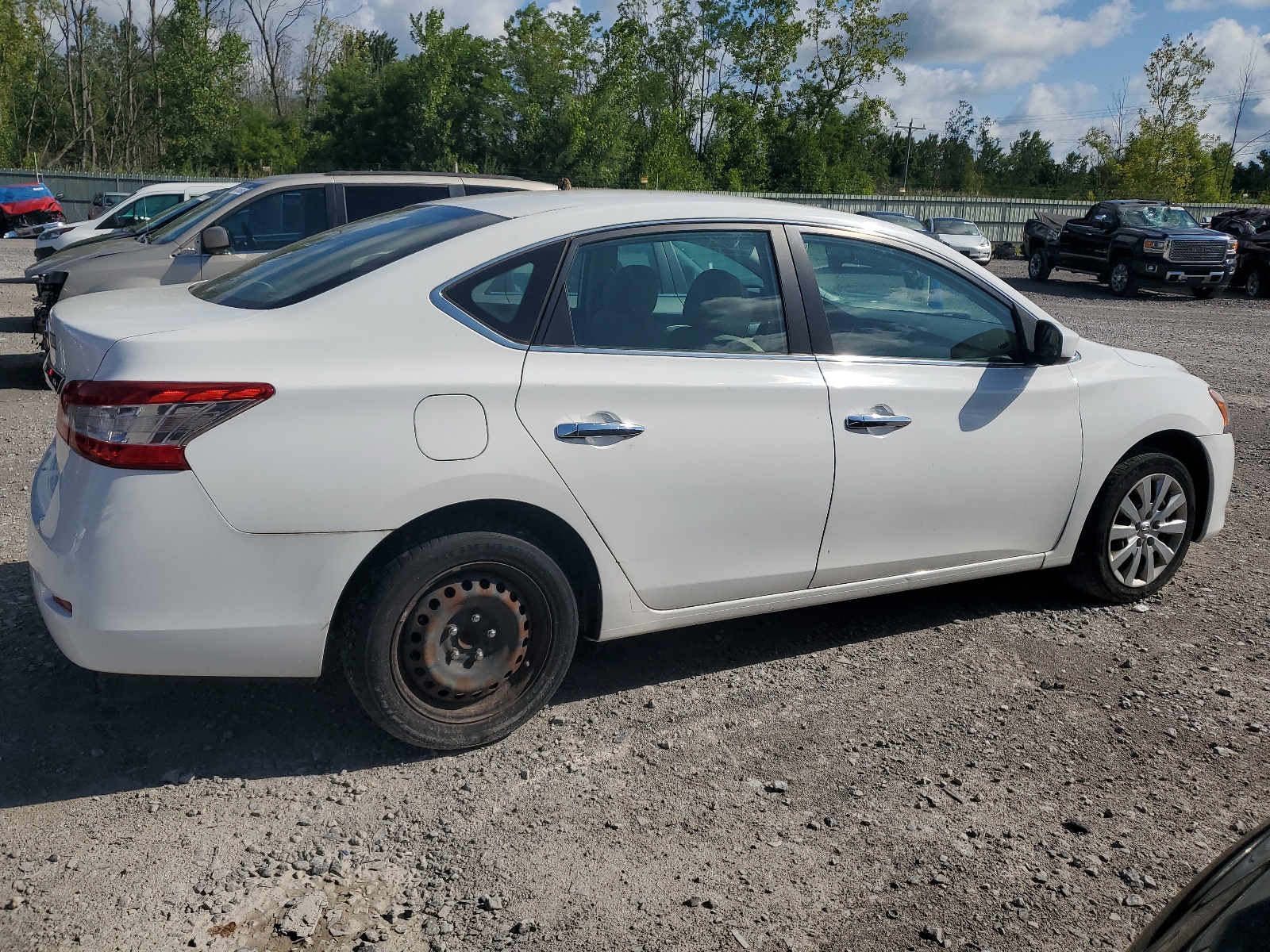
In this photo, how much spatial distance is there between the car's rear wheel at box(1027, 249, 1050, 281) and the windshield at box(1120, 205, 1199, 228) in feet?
9.65

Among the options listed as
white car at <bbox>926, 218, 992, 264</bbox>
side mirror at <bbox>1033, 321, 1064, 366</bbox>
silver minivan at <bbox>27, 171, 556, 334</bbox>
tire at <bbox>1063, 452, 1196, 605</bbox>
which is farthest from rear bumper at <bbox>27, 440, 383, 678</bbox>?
white car at <bbox>926, 218, 992, 264</bbox>

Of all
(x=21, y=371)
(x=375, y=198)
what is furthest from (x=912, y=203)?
(x=21, y=371)

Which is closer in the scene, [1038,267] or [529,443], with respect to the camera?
[529,443]

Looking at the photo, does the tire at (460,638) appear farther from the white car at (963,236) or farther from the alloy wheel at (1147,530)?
the white car at (963,236)

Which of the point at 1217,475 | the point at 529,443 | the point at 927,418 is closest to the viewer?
the point at 529,443

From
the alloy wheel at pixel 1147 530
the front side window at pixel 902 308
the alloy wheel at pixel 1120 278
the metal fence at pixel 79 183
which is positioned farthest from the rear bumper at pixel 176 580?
the metal fence at pixel 79 183

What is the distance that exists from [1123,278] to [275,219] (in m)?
20.6

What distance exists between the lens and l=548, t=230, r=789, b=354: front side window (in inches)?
141

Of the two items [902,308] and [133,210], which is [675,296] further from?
[133,210]

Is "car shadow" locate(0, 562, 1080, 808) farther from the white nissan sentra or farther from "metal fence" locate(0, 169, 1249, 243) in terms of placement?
"metal fence" locate(0, 169, 1249, 243)

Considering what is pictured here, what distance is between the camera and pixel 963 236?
3025cm

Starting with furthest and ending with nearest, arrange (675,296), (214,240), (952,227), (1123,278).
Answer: (952,227), (1123,278), (214,240), (675,296)

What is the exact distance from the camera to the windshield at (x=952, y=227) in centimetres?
3045

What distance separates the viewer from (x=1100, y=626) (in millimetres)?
4746
